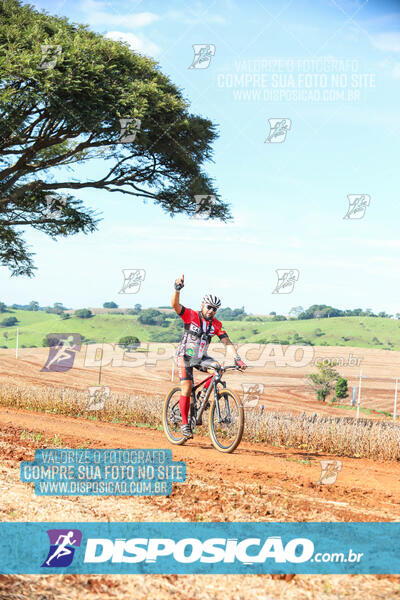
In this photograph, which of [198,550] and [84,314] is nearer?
[198,550]

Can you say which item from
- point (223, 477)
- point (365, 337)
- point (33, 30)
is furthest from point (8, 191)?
point (365, 337)

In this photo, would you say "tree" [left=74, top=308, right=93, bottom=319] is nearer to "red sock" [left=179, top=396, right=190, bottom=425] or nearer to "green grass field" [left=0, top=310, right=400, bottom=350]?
"green grass field" [left=0, top=310, right=400, bottom=350]

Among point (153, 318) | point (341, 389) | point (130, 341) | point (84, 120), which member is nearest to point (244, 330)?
point (153, 318)

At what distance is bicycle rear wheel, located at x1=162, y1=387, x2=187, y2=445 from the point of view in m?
9.75

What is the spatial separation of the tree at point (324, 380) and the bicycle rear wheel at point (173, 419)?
38484mm

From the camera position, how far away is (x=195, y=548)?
460 cm

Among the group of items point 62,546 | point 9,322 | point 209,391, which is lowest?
point 9,322

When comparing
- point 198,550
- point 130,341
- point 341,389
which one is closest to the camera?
point 198,550

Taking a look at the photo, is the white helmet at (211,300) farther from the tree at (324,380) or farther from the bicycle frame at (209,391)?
the tree at (324,380)

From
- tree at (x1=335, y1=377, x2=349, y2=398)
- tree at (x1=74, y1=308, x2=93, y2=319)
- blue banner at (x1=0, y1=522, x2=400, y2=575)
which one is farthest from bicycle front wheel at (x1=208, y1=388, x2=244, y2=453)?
tree at (x1=74, y1=308, x2=93, y2=319)

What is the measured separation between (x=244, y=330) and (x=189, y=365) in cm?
5231

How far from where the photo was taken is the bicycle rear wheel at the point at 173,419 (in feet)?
32.0

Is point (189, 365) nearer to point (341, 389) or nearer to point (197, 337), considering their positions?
point (197, 337)

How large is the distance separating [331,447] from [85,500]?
21.8 ft
